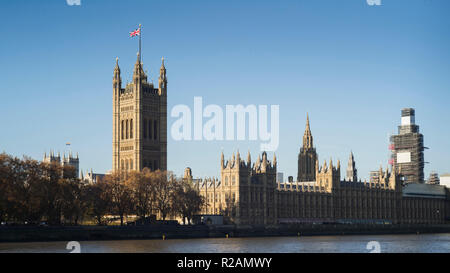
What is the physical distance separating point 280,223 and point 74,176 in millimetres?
62886

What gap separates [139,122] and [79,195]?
56039mm

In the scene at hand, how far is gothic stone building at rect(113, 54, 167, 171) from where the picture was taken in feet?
607

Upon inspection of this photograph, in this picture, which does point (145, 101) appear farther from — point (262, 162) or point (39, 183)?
point (39, 183)

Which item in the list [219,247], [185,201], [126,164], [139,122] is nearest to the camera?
[219,247]

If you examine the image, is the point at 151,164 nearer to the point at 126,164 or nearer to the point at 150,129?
the point at 126,164

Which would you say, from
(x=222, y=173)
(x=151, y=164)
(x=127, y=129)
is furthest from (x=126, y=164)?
(x=222, y=173)

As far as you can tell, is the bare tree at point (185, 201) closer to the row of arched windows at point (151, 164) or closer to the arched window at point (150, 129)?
the row of arched windows at point (151, 164)

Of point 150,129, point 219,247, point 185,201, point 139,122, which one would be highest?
point 139,122

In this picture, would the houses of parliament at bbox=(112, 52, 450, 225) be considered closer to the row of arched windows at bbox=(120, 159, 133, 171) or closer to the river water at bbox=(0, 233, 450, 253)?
the row of arched windows at bbox=(120, 159, 133, 171)

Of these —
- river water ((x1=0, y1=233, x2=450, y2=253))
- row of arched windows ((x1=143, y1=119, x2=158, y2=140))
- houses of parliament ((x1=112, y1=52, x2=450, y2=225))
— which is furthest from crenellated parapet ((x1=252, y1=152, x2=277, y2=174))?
river water ((x1=0, y1=233, x2=450, y2=253))

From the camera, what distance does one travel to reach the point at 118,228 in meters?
129

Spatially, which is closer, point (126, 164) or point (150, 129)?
point (126, 164)

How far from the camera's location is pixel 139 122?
18525 centimetres
